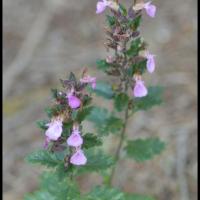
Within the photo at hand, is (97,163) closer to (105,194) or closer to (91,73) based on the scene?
(105,194)

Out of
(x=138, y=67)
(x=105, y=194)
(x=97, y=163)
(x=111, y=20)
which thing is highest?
(x=111, y=20)

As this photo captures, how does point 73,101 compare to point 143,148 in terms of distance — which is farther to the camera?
point 143,148

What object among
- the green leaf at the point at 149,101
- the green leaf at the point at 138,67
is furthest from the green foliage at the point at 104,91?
the green leaf at the point at 138,67

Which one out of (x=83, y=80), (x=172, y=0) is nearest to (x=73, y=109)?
(x=83, y=80)

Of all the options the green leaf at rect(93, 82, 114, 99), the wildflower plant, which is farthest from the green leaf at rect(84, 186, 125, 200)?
the green leaf at rect(93, 82, 114, 99)

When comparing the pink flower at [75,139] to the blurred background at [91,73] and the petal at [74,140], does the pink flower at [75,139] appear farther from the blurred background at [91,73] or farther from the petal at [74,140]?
the blurred background at [91,73]

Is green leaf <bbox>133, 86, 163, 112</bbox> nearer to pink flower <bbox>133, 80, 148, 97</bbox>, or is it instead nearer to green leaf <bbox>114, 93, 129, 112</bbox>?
green leaf <bbox>114, 93, 129, 112</bbox>

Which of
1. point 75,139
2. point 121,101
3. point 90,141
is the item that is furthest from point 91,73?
point 75,139
